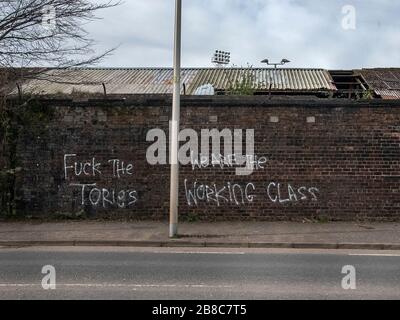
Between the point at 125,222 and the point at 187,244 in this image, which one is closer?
the point at 187,244

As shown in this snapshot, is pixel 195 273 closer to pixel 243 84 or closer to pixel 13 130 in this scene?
pixel 13 130

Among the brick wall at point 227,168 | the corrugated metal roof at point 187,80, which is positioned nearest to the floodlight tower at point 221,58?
the corrugated metal roof at point 187,80

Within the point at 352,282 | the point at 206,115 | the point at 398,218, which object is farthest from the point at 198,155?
the point at 352,282

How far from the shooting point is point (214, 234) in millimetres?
12672

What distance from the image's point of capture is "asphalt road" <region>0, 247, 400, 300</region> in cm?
711

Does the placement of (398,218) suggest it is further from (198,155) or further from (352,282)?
(352,282)

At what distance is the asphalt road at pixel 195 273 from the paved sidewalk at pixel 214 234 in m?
0.53

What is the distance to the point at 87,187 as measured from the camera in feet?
49.8

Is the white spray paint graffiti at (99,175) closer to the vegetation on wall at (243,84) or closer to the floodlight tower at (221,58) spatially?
the vegetation on wall at (243,84)

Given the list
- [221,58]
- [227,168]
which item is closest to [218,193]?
[227,168]

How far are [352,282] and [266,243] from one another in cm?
388

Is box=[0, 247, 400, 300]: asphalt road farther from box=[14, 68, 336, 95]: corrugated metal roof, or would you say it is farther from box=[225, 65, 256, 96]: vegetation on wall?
box=[14, 68, 336, 95]: corrugated metal roof

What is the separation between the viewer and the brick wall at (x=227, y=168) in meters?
14.6

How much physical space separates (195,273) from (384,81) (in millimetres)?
17612
